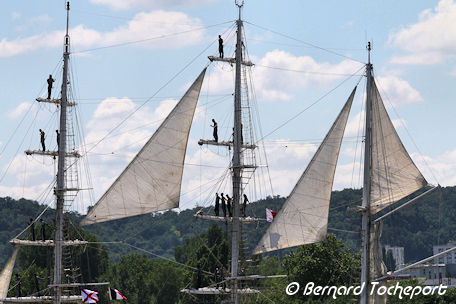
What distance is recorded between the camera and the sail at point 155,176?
71312 mm

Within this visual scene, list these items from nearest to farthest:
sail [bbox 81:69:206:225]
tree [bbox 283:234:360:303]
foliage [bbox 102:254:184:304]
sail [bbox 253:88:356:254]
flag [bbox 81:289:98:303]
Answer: sail [bbox 253:88:356:254] < sail [bbox 81:69:206:225] < flag [bbox 81:289:98:303] < tree [bbox 283:234:360:303] < foliage [bbox 102:254:184:304]

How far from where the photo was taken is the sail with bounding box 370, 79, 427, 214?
241ft

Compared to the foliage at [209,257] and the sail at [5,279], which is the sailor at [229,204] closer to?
the sail at [5,279]

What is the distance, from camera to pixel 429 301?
106750 millimetres

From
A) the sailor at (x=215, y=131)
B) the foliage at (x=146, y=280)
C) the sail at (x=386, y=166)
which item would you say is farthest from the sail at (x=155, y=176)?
the foliage at (x=146, y=280)

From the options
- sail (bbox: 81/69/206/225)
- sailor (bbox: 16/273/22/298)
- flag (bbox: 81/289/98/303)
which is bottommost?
flag (bbox: 81/289/98/303)

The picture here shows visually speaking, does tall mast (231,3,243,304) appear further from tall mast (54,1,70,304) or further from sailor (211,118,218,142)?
tall mast (54,1,70,304)

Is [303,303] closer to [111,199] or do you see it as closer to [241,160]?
[241,160]

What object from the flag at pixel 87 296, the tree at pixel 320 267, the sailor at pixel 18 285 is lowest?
the flag at pixel 87 296

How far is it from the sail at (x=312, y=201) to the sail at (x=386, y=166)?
274cm

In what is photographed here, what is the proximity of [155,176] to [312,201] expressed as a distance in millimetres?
10516

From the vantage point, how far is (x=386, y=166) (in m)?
73.5

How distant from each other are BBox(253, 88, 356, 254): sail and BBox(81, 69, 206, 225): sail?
7317 millimetres

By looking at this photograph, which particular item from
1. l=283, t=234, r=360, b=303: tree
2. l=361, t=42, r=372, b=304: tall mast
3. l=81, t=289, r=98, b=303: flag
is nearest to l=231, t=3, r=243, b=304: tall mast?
l=361, t=42, r=372, b=304: tall mast
